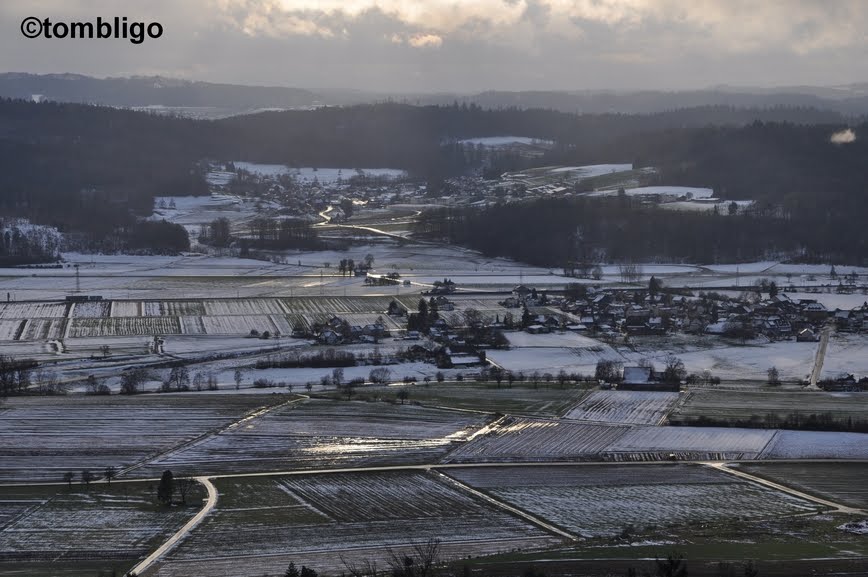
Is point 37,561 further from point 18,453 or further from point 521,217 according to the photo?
point 521,217

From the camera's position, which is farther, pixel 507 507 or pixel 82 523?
A: pixel 507 507

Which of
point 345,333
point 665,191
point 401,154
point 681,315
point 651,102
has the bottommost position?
point 345,333

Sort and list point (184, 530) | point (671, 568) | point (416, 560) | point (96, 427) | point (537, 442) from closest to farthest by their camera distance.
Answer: point (671, 568) → point (416, 560) → point (184, 530) → point (537, 442) → point (96, 427)

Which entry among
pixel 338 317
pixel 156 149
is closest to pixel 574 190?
pixel 156 149

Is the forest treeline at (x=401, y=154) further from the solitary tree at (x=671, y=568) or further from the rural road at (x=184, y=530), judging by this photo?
the solitary tree at (x=671, y=568)

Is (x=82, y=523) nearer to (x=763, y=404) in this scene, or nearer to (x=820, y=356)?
(x=763, y=404)

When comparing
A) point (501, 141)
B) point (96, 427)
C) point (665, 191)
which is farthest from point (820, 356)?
point (501, 141)

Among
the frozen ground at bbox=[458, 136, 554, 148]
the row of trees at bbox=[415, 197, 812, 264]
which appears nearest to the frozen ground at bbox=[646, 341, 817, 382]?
the row of trees at bbox=[415, 197, 812, 264]

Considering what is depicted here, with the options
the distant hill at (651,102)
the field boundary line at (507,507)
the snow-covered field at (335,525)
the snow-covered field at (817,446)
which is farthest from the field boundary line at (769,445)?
the distant hill at (651,102)
